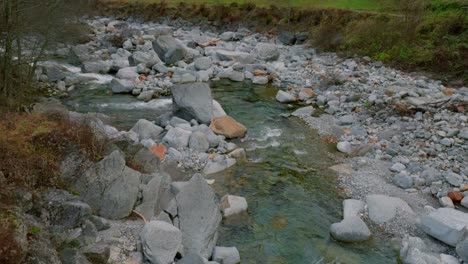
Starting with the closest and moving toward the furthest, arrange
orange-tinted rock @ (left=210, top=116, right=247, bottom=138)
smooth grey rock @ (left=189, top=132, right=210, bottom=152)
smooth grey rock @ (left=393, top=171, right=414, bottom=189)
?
smooth grey rock @ (left=393, top=171, right=414, bottom=189) < smooth grey rock @ (left=189, top=132, right=210, bottom=152) < orange-tinted rock @ (left=210, top=116, right=247, bottom=138)

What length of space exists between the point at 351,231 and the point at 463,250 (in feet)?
7.70

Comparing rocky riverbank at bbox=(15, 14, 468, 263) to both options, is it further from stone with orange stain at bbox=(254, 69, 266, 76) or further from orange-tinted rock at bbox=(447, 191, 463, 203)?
stone with orange stain at bbox=(254, 69, 266, 76)

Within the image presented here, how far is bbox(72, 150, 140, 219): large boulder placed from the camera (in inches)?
381

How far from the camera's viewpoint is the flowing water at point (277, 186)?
9992 millimetres

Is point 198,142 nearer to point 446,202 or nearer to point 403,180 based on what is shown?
point 403,180

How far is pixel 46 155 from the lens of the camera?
30.3ft

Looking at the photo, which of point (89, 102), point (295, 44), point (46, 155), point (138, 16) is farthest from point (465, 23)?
point (138, 16)

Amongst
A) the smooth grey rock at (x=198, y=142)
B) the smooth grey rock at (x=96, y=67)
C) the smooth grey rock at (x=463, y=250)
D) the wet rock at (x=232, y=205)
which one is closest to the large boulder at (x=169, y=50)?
the smooth grey rock at (x=96, y=67)

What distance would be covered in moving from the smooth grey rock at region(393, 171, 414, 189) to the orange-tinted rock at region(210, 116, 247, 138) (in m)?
5.90

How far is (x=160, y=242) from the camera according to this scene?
338 inches

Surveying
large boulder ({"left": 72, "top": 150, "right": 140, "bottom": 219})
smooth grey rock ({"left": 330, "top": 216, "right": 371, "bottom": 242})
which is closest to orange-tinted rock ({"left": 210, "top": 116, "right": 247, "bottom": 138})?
large boulder ({"left": 72, "top": 150, "right": 140, "bottom": 219})

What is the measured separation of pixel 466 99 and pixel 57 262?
55.2ft

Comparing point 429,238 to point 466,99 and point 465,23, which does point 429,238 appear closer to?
point 466,99

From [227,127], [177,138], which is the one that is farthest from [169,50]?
[177,138]
